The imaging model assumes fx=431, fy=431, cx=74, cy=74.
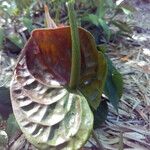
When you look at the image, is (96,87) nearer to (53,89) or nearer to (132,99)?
(53,89)

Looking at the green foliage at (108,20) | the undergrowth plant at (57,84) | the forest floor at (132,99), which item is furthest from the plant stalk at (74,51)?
the green foliage at (108,20)

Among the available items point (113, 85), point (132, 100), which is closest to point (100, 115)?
point (113, 85)

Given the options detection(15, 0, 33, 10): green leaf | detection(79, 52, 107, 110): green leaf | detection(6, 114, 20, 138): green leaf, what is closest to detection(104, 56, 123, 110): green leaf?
detection(79, 52, 107, 110): green leaf

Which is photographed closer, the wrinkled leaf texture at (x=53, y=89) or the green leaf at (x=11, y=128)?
the wrinkled leaf texture at (x=53, y=89)

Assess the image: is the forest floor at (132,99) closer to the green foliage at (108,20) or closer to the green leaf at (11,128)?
the green foliage at (108,20)

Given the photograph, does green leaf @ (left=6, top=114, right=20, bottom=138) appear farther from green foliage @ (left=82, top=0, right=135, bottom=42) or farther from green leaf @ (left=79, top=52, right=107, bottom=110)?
green foliage @ (left=82, top=0, right=135, bottom=42)

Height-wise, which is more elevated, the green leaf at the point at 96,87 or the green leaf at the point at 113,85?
the green leaf at the point at 96,87

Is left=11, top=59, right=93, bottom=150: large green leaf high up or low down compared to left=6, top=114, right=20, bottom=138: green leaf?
up
